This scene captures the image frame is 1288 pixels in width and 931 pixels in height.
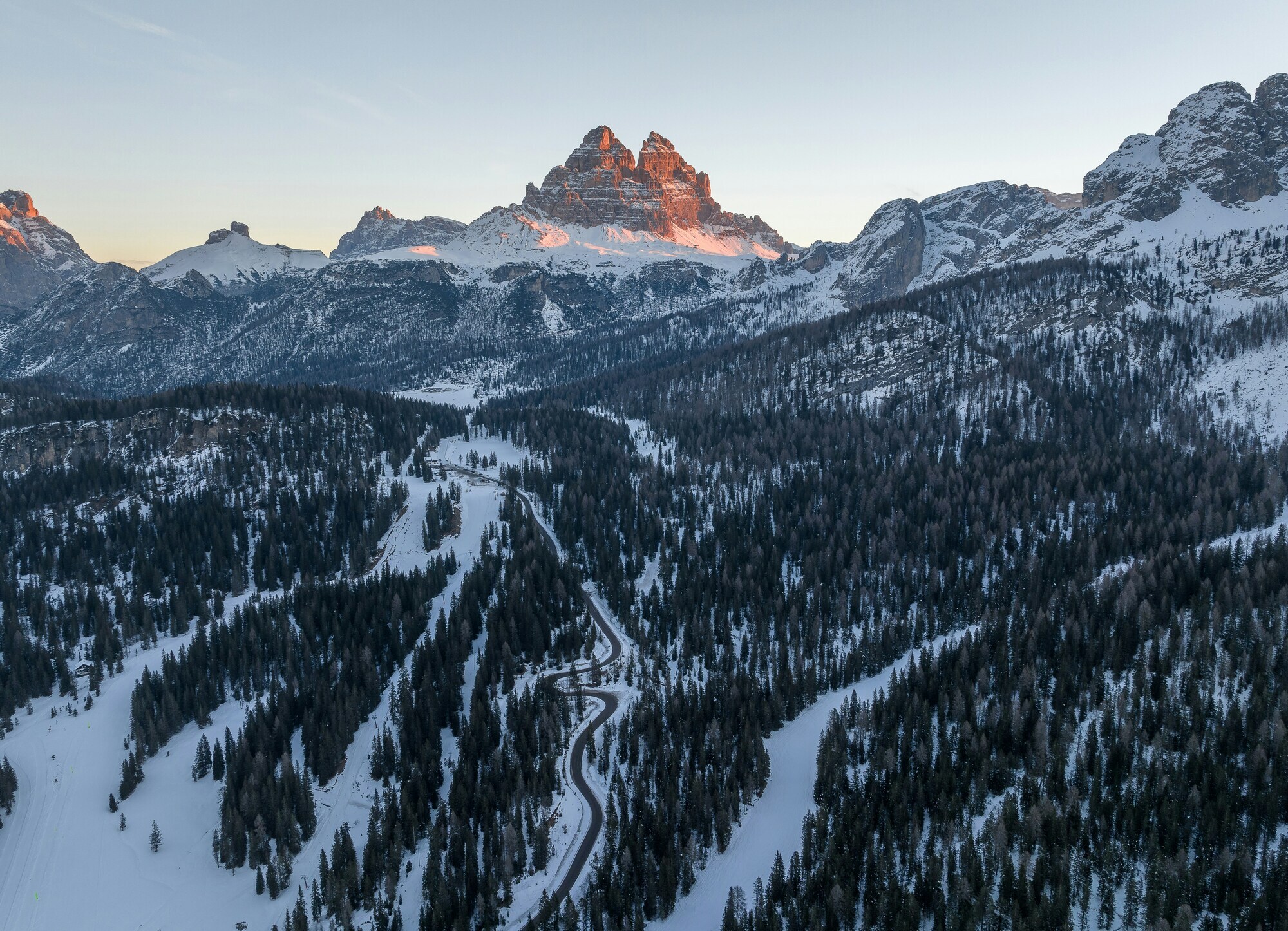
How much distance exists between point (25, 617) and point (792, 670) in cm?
15148

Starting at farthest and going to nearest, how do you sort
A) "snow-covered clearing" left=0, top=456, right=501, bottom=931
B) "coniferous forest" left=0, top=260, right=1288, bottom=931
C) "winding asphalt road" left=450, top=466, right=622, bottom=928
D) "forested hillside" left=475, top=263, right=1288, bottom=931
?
"snow-covered clearing" left=0, top=456, right=501, bottom=931, "winding asphalt road" left=450, top=466, right=622, bottom=928, "coniferous forest" left=0, top=260, right=1288, bottom=931, "forested hillside" left=475, top=263, right=1288, bottom=931

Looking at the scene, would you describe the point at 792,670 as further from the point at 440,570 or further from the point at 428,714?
the point at 440,570

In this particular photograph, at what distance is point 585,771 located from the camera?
378 ft

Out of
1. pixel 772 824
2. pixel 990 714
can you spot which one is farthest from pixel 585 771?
pixel 990 714

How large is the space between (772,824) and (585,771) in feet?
88.0

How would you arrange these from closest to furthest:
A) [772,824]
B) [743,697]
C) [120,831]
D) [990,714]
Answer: [772,824], [990,714], [120,831], [743,697]

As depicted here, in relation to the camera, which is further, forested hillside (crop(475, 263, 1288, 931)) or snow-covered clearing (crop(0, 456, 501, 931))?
snow-covered clearing (crop(0, 456, 501, 931))

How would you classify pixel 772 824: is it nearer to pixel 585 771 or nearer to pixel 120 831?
pixel 585 771

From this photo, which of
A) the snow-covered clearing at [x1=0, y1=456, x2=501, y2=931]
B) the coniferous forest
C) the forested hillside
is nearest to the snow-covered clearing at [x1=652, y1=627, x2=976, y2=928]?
the coniferous forest

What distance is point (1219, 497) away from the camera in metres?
172

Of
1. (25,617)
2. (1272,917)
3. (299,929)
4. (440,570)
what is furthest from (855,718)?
(25,617)

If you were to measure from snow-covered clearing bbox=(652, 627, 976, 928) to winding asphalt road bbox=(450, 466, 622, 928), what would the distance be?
1163 cm

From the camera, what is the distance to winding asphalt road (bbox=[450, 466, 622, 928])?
304 feet

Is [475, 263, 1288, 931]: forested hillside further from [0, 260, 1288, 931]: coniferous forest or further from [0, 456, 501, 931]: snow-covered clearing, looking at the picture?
[0, 456, 501, 931]: snow-covered clearing
